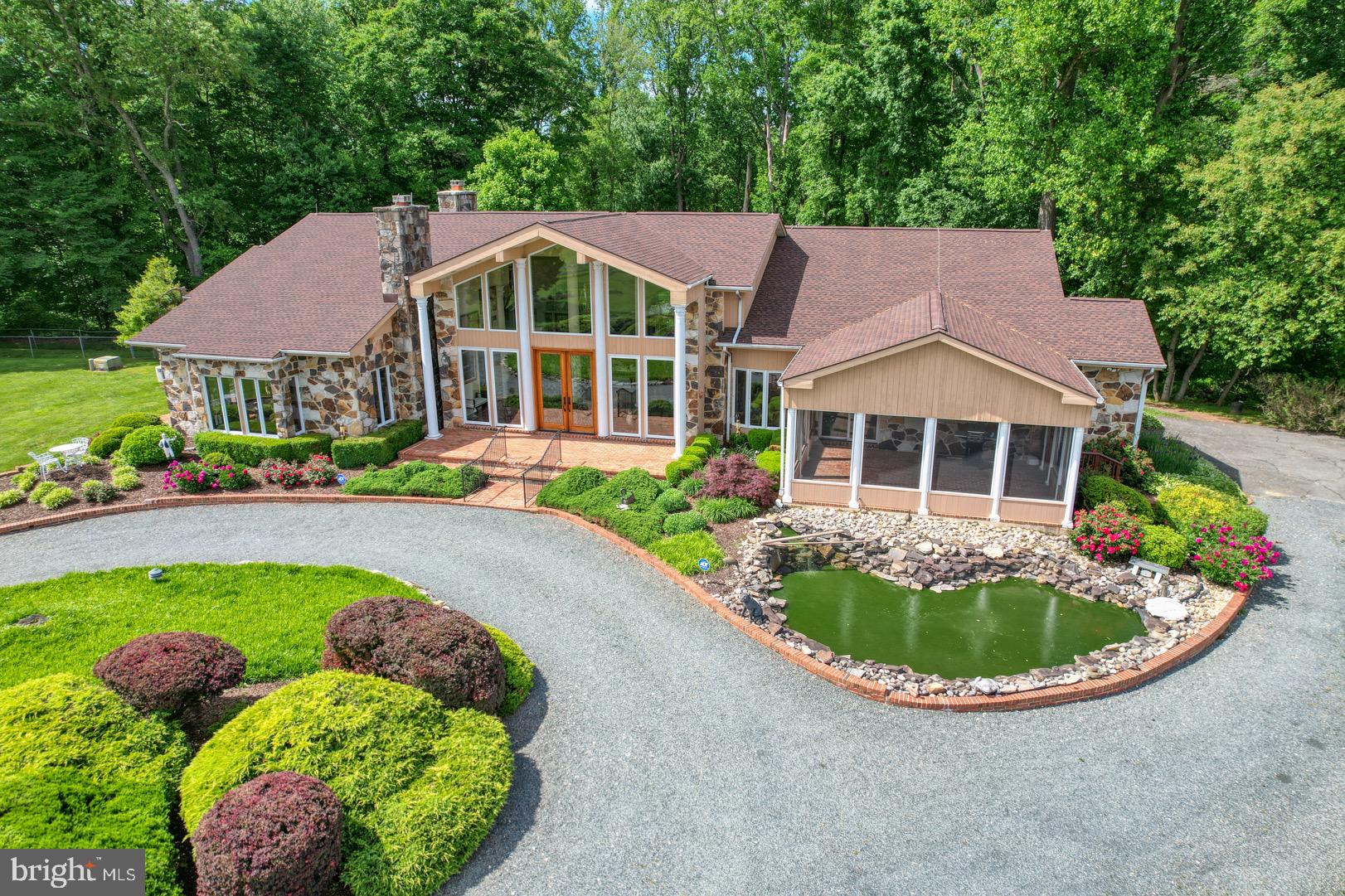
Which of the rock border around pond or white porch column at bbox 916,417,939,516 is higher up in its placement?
white porch column at bbox 916,417,939,516

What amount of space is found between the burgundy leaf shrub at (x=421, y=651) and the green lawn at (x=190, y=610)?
1.22 metres

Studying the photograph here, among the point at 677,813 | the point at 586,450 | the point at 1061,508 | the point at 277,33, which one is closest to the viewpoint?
the point at 677,813

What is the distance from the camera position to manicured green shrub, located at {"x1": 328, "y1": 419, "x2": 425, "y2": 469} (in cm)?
2044

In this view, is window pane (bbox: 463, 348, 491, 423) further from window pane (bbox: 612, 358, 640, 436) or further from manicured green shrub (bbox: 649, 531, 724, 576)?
manicured green shrub (bbox: 649, 531, 724, 576)

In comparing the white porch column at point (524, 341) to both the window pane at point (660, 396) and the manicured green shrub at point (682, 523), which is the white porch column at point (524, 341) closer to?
the window pane at point (660, 396)

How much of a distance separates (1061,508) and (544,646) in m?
11.6

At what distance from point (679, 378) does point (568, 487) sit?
4.22m

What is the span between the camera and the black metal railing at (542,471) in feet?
63.1

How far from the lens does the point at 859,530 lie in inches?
691

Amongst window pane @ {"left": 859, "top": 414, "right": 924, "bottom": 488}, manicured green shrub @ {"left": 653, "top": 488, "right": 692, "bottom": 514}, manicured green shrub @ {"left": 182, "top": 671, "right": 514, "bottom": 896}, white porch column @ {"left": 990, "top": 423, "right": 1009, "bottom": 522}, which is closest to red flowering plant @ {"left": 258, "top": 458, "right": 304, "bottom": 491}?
manicured green shrub @ {"left": 653, "top": 488, "right": 692, "bottom": 514}

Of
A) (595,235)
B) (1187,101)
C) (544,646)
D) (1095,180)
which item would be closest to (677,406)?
(595,235)

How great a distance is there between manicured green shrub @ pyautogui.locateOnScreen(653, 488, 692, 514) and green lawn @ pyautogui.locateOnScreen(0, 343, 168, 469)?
57.2ft

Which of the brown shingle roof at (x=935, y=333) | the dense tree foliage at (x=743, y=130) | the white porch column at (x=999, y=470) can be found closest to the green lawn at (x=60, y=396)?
the dense tree foliage at (x=743, y=130)

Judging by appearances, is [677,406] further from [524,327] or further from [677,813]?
[677,813]
